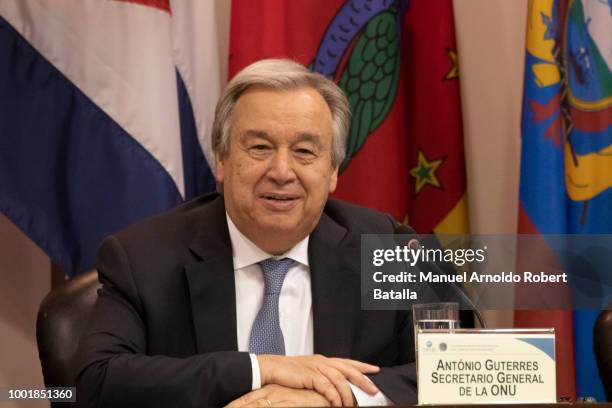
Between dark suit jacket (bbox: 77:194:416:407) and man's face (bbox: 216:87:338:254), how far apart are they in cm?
12

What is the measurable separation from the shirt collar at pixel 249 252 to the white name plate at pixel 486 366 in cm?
83

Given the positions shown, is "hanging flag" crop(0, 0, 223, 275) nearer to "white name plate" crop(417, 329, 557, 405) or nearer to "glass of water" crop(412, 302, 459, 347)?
"glass of water" crop(412, 302, 459, 347)

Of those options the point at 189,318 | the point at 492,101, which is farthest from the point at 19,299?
the point at 492,101

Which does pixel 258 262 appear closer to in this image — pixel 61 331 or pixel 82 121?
pixel 61 331

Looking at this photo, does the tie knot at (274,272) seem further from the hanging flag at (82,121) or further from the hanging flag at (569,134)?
the hanging flag at (569,134)

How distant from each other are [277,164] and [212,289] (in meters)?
Answer: 0.38

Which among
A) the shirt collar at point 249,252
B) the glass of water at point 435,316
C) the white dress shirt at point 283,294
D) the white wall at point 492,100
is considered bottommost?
the glass of water at point 435,316

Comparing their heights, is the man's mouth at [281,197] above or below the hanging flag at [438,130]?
below

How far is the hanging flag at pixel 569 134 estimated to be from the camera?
3.61 metres

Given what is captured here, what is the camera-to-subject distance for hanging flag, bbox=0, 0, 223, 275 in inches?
140

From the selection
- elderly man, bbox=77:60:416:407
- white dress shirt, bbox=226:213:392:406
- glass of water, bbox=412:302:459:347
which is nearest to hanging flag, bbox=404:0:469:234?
elderly man, bbox=77:60:416:407

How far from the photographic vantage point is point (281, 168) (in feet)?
8.36

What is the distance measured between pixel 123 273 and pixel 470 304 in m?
0.93

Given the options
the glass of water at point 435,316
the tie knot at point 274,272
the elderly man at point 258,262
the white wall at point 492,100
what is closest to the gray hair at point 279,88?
the elderly man at point 258,262
